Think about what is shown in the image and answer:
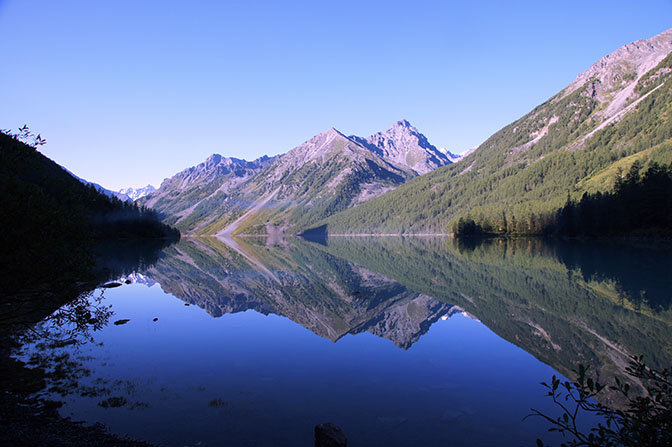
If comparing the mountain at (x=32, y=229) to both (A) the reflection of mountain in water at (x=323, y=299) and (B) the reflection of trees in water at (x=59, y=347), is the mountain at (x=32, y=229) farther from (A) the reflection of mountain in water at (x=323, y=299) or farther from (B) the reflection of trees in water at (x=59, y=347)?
(A) the reflection of mountain in water at (x=323, y=299)

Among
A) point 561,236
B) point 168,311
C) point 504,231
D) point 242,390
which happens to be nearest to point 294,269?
point 168,311

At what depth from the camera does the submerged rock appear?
11.5 m

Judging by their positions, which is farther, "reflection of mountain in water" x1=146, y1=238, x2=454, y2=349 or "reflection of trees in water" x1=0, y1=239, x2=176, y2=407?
"reflection of mountain in water" x1=146, y1=238, x2=454, y2=349

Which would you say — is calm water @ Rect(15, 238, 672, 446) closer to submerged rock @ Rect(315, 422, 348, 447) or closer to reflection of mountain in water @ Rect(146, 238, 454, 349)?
reflection of mountain in water @ Rect(146, 238, 454, 349)

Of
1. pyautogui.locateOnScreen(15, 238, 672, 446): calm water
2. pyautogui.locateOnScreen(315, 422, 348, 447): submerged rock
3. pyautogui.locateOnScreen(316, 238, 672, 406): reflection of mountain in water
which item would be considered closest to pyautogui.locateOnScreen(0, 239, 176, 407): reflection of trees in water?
pyautogui.locateOnScreen(15, 238, 672, 446): calm water

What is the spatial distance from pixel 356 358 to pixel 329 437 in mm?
10327

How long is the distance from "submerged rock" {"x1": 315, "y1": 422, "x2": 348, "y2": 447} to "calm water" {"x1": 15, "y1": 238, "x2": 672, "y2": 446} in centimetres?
73

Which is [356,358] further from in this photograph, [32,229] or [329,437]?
[32,229]

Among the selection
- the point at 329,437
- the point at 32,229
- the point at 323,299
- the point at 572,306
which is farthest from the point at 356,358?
the point at 572,306

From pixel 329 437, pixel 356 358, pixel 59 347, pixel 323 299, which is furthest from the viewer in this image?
pixel 323 299

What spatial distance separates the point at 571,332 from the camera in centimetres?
2403

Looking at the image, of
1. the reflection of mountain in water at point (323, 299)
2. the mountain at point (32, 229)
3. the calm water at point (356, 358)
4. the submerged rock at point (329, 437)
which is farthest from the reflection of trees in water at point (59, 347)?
the reflection of mountain in water at point (323, 299)

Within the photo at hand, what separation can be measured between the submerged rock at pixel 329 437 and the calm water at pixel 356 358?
735 millimetres

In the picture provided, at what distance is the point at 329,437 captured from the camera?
11570 mm
